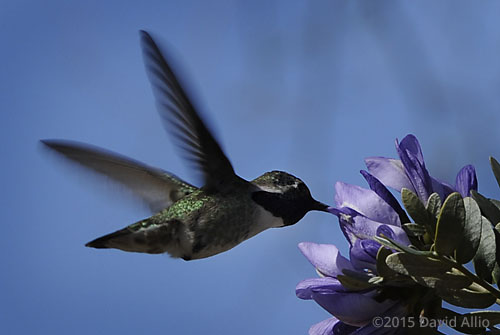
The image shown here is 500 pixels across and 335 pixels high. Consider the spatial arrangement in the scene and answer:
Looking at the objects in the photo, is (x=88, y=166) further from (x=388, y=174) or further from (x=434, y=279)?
(x=434, y=279)

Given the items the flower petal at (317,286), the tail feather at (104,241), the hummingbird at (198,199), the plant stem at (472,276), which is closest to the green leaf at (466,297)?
the plant stem at (472,276)

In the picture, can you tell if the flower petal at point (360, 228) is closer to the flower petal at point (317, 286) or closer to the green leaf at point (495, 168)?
the flower petal at point (317, 286)

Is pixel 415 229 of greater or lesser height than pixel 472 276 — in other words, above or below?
above

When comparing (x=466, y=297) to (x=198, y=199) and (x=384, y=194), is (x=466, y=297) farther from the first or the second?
(x=198, y=199)

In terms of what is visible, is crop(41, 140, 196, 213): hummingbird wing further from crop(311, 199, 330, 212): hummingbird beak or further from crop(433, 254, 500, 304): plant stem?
crop(433, 254, 500, 304): plant stem

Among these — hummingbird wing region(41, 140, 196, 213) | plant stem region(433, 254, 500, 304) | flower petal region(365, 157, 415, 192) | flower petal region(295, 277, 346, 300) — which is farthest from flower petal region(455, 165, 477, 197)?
hummingbird wing region(41, 140, 196, 213)

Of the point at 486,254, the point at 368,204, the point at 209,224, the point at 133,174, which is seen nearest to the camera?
the point at 486,254

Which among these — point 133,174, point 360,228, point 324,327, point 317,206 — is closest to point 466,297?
point 360,228
